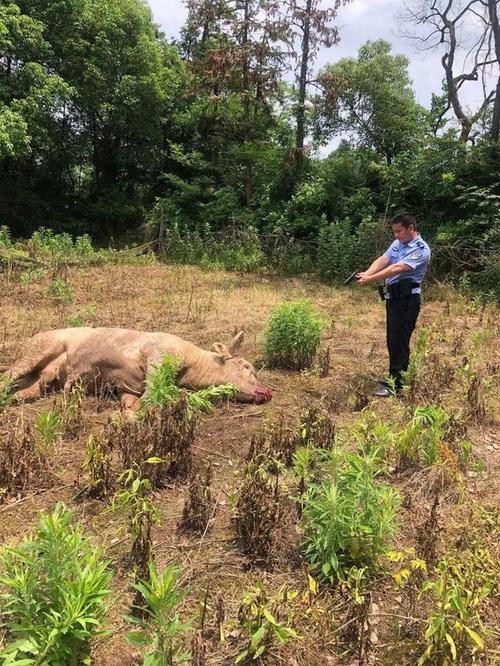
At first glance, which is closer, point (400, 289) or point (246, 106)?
point (400, 289)

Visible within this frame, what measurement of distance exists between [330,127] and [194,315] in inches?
710

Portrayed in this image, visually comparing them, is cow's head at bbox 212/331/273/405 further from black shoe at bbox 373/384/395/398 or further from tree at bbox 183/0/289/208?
tree at bbox 183/0/289/208

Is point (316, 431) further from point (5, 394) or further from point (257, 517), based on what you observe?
point (5, 394)

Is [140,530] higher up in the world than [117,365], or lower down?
lower down

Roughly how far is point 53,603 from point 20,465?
1.55 metres

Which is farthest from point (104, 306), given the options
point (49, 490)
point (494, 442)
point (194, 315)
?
point (494, 442)

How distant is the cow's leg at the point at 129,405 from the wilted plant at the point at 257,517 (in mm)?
1842

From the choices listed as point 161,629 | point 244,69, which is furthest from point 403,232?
point 244,69

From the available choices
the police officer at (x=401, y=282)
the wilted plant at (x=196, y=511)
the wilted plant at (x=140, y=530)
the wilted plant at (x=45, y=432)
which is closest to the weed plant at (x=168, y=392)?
the wilted plant at (x=45, y=432)

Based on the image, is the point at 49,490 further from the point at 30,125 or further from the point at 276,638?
the point at 30,125

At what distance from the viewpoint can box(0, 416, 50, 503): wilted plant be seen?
3.77 meters

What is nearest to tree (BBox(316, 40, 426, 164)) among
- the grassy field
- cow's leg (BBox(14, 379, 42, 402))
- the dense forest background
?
the dense forest background

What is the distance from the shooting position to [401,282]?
602 centimetres

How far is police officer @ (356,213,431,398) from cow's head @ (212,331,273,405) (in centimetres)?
131
